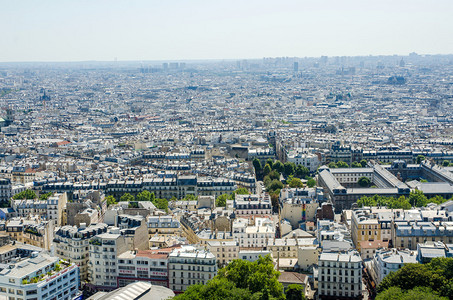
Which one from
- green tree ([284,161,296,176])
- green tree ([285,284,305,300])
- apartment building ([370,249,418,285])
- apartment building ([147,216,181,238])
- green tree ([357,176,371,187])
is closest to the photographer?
green tree ([285,284,305,300])

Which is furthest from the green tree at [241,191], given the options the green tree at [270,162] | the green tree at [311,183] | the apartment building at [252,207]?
the green tree at [270,162]

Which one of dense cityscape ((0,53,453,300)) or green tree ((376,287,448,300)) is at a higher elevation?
green tree ((376,287,448,300))

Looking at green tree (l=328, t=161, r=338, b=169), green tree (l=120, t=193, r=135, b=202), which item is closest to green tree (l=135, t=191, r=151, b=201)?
green tree (l=120, t=193, r=135, b=202)

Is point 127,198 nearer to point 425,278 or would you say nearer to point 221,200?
point 221,200

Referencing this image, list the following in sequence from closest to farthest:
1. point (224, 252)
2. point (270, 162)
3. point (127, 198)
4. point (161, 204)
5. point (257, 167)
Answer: point (224, 252) → point (161, 204) → point (127, 198) → point (257, 167) → point (270, 162)

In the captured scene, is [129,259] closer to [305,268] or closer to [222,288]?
[222,288]

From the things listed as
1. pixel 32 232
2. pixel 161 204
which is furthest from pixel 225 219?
pixel 32 232

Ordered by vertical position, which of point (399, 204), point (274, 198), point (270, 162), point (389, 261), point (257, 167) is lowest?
point (257, 167)

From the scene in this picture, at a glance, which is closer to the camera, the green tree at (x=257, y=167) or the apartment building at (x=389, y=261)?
the apartment building at (x=389, y=261)

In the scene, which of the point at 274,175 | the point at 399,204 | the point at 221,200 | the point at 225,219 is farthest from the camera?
the point at 274,175

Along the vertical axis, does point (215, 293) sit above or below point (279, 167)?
above

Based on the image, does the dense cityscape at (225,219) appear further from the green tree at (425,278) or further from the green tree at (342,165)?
the green tree at (342,165)

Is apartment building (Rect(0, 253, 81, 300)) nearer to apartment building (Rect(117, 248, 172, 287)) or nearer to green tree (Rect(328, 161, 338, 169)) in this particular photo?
apartment building (Rect(117, 248, 172, 287))
